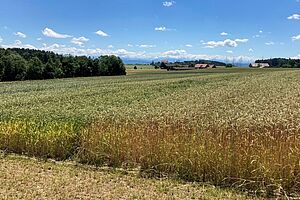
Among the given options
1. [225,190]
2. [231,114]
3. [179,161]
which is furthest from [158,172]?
[231,114]

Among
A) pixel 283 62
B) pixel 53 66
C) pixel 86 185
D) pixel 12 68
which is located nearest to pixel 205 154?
pixel 86 185

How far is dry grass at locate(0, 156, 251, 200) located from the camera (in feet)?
21.0

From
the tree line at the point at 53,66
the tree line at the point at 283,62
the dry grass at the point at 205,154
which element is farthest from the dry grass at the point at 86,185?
the tree line at the point at 283,62

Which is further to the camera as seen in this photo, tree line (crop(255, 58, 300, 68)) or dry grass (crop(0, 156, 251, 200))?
tree line (crop(255, 58, 300, 68))

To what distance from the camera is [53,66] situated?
283 feet

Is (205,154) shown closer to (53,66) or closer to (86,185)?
(86,185)

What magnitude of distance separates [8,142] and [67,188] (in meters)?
4.09

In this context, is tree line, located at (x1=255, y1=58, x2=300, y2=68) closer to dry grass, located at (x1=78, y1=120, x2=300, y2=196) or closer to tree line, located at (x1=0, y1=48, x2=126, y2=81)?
tree line, located at (x1=0, y1=48, x2=126, y2=81)

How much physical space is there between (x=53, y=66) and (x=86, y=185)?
82557 mm

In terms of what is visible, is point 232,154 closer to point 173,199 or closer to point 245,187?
point 245,187

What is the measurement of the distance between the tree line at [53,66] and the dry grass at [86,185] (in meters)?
73.9

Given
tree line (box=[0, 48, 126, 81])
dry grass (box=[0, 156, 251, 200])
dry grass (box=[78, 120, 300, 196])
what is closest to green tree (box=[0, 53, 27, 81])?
tree line (box=[0, 48, 126, 81])

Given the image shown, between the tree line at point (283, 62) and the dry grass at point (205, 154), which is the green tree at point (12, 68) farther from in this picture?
the tree line at point (283, 62)

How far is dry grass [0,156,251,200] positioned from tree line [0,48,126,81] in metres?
73.9
